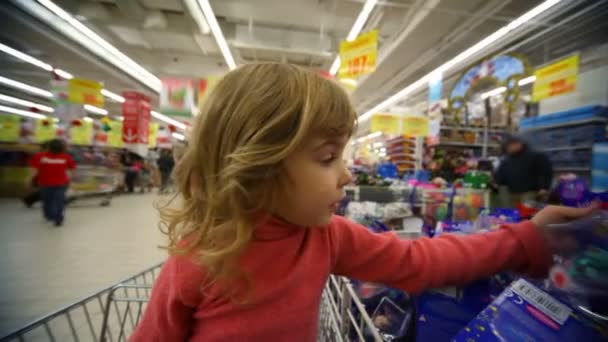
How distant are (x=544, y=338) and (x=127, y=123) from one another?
8023mm

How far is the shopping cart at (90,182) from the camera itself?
245 inches

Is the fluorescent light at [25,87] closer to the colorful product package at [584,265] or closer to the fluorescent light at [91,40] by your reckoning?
the fluorescent light at [91,40]

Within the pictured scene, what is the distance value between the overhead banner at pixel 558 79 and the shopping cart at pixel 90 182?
8.03 metres

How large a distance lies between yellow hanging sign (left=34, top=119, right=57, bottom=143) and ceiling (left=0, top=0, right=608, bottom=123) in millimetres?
1579

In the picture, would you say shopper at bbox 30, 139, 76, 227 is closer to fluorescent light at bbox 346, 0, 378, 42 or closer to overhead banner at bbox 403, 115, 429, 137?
fluorescent light at bbox 346, 0, 378, 42

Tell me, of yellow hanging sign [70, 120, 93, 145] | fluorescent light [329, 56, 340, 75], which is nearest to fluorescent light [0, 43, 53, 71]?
yellow hanging sign [70, 120, 93, 145]

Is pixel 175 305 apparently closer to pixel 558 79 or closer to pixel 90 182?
pixel 558 79

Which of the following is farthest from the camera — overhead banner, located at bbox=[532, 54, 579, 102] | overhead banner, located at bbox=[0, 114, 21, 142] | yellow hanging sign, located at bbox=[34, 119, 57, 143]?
yellow hanging sign, located at bbox=[34, 119, 57, 143]

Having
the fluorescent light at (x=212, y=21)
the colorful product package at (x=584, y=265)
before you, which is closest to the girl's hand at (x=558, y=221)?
the colorful product package at (x=584, y=265)

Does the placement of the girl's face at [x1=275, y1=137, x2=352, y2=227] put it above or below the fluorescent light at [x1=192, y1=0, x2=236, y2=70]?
below

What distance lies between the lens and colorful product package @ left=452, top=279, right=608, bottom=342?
15.0 inches

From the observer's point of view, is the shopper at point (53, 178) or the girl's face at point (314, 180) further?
the shopper at point (53, 178)

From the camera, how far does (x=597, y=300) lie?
1.22ft

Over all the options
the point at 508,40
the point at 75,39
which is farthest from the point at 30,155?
the point at 508,40
